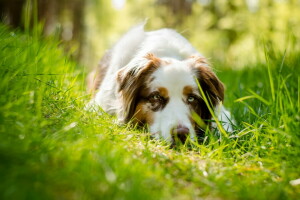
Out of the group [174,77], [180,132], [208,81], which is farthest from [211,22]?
[180,132]

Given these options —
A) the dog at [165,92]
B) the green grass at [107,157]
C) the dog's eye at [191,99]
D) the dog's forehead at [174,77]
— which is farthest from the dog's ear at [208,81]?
the green grass at [107,157]

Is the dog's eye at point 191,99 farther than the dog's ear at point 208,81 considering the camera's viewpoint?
No

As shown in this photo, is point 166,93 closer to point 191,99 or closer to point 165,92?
point 165,92

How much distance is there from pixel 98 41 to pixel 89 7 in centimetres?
461

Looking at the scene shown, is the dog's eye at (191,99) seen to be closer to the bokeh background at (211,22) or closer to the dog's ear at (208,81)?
the dog's ear at (208,81)

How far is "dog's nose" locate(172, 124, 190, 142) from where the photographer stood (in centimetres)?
253

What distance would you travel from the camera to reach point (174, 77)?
9.72ft

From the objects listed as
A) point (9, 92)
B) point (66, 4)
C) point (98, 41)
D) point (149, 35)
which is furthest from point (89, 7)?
point (9, 92)

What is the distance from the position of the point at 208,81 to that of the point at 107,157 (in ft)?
5.58

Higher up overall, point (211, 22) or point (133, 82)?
point (211, 22)

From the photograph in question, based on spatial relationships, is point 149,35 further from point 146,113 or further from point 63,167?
point 63,167

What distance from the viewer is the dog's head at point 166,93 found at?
274 cm

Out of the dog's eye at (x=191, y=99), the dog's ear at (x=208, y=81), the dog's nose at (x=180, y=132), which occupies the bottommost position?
the dog's nose at (x=180, y=132)

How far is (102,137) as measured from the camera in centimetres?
220
